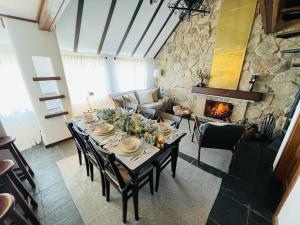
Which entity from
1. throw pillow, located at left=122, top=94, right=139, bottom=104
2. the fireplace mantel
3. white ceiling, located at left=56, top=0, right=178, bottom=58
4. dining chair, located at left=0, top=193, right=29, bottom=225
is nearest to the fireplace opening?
the fireplace mantel

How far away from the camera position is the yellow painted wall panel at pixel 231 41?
10.6ft

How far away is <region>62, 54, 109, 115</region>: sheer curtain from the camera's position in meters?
3.65

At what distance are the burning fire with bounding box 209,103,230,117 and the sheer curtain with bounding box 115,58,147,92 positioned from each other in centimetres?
297

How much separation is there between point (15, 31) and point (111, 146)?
2584 mm

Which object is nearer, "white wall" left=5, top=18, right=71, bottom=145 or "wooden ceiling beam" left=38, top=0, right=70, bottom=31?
"wooden ceiling beam" left=38, top=0, right=70, bottom=31

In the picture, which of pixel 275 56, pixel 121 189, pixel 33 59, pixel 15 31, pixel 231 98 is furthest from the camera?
pixel 231 98

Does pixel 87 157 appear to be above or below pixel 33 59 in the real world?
below

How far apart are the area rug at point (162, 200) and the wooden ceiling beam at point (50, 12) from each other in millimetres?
2508

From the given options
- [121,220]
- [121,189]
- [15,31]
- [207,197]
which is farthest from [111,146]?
[15,31]

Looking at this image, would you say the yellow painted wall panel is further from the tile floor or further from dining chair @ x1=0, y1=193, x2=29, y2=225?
dining chair @ x1=0, y1=193, x2=29, y2=225

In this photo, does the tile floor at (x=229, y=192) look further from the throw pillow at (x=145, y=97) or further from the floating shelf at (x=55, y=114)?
the throw pillow at (x=145, y=97)

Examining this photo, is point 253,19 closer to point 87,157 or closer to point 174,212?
point 174,212

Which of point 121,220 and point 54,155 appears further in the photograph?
point 54,155

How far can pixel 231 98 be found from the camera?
3.66 meters
